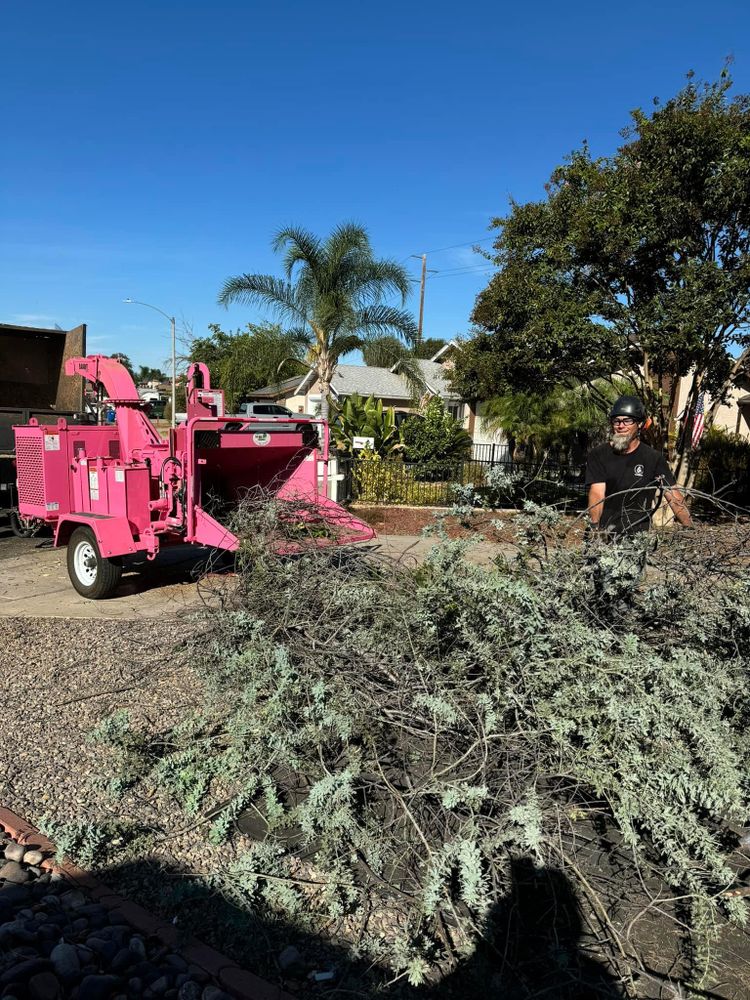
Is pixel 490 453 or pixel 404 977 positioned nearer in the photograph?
pixel 404 977

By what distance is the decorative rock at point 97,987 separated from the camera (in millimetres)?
2174

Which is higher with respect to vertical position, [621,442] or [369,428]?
[369,428]

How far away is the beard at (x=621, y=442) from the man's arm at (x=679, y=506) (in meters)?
0.74

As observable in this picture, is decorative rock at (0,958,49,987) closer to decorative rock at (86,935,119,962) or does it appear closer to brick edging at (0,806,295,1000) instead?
decorative rock at (86,935,119,962)

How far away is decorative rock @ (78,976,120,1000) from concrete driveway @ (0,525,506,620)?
2679mm

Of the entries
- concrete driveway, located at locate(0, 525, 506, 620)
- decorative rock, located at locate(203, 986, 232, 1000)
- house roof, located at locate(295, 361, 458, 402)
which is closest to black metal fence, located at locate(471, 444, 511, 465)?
house roof, located at locate(295, 361, 458, 402)

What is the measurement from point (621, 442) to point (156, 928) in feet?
12.1

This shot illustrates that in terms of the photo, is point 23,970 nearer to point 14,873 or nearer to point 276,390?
point 14,873

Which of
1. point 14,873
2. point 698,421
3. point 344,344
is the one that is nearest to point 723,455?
point 698,421

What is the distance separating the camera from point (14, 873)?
2896 millimetres

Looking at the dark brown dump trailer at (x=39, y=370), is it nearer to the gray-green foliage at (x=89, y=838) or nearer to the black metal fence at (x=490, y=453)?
the gray-green foliage at (x=89, y=838)

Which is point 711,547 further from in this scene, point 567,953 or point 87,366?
point 87,366

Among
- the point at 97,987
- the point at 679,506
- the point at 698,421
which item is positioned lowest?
the point at 97,987

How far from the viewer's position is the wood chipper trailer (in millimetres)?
6418
